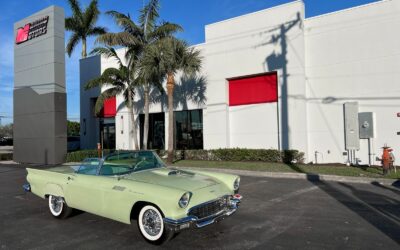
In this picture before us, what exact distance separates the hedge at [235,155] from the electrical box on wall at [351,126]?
2156 mm

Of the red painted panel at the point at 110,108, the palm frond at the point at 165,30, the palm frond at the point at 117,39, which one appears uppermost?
the palm frond at the point at 165,30

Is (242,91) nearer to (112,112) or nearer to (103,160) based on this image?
(112,112)

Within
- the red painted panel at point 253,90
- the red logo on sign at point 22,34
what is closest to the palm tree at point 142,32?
the red painted panel at point 253,90

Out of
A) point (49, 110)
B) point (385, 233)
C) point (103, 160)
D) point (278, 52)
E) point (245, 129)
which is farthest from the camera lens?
point (49, 110)

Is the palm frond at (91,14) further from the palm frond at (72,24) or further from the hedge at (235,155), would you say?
the hedge at (235,155)

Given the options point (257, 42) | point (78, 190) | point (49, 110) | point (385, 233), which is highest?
point (257, 42)

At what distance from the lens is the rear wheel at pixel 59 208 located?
6.91 meters

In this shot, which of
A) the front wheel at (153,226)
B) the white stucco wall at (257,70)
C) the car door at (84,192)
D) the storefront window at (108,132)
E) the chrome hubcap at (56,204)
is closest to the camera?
the front wheel at (153,226)

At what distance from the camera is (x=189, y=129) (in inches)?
863

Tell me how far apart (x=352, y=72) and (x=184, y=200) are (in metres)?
13.5

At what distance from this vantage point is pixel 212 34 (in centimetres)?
2056

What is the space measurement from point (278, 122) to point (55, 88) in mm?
12302

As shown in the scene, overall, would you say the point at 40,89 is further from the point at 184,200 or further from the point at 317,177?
the point at 184,200

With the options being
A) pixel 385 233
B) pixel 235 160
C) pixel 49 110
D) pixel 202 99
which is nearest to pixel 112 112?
pixel 49 110
